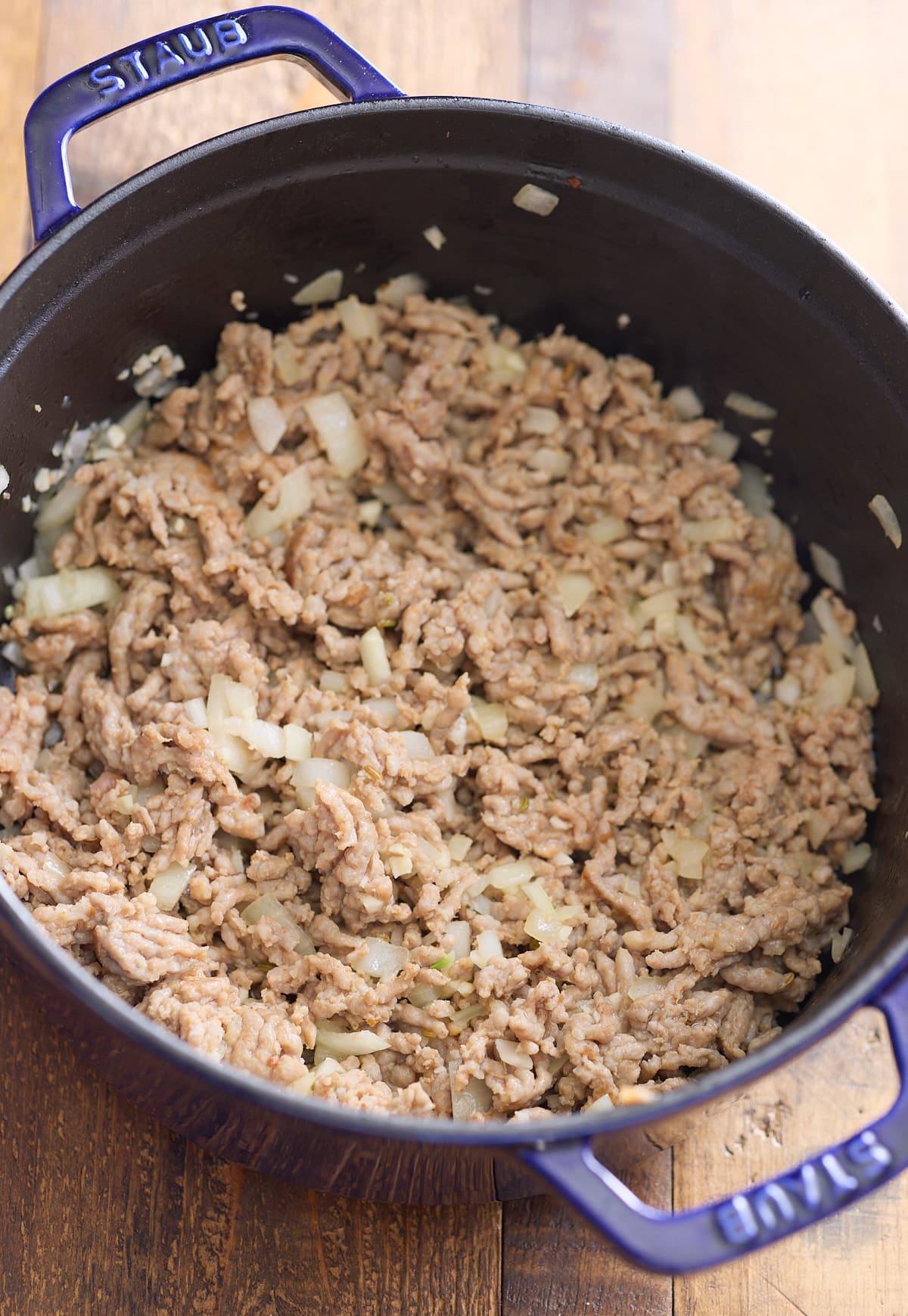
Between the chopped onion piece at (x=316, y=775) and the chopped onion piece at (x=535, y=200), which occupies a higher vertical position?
the chopped onion piece at (x=535, y=200)

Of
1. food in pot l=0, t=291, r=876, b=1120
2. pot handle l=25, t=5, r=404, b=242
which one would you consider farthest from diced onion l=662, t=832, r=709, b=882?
pot handle l=25, t=5, r=404, b=242

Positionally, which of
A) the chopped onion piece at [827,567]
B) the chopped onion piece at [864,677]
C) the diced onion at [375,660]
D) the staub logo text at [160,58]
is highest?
the staub logo text at [160,58]

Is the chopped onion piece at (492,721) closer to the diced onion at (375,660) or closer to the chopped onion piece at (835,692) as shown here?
the diced onion at (375,660)

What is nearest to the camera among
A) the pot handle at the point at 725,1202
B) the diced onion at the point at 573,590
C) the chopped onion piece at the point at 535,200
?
the pot handle at the point at 725,1202

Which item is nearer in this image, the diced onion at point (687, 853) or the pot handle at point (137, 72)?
the pot handle at point (137, 72)

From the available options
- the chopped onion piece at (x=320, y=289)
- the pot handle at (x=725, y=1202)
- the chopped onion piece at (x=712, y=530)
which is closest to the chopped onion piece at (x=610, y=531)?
the chopped onion piece at (x=712, y=530)

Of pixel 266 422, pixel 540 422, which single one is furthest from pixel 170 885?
pixel 540 422

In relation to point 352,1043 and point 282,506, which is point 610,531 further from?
point 352,1043
